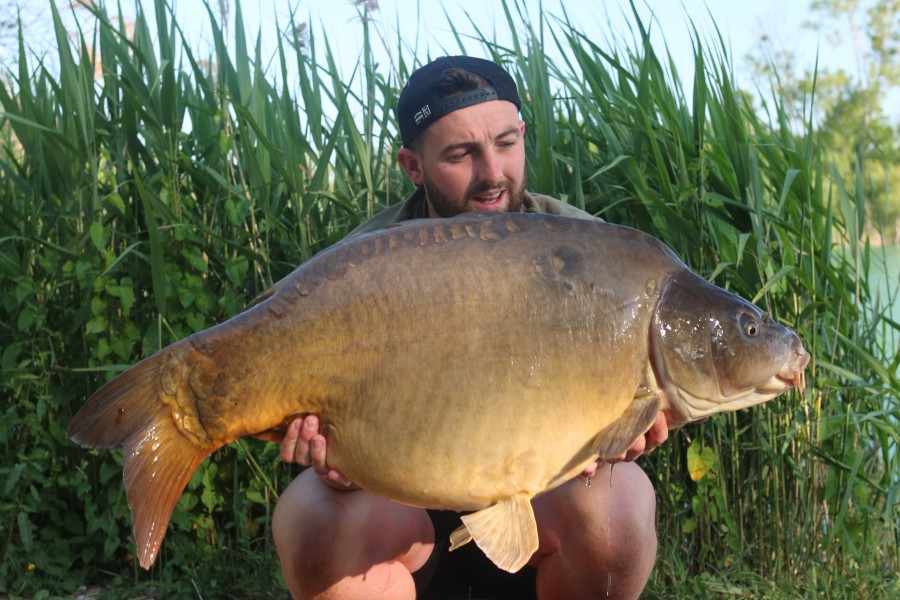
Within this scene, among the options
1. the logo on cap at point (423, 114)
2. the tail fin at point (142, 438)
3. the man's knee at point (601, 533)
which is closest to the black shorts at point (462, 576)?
the man's knee at point (601, 533)

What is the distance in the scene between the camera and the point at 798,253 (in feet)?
9.28

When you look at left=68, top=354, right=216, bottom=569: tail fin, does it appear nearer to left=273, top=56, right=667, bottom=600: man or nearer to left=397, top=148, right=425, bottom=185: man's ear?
left=273, top=56, right=667, bottom=600: man

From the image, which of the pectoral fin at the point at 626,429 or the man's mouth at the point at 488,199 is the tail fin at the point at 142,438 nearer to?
the pectoral fin at the point at 626,429

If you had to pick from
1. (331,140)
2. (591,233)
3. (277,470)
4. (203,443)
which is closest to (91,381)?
(277,470)

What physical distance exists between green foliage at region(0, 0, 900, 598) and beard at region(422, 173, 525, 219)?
57cm

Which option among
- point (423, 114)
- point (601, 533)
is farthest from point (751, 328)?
point (423, 114)

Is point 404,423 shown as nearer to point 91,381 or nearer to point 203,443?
point 203,443

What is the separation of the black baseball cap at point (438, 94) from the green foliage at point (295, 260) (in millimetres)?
503

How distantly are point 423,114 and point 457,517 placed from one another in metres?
0.90

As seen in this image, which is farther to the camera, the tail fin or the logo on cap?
the logo on cap

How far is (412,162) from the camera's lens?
244 cm

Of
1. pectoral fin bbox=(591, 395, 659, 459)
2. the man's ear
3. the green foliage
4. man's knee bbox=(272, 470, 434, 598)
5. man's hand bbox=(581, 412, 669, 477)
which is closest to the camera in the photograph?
pectoral fin bbox=(591, 395, 659, 459)

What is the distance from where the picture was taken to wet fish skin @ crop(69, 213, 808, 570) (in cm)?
162

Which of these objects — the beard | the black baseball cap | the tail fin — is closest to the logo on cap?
the black baseball cap
